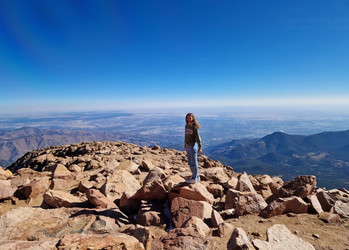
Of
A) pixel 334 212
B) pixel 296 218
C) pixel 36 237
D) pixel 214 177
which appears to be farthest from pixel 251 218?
pixel 36 237

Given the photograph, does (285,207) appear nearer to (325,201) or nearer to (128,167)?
(325,201)

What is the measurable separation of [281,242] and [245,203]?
2.40 meters

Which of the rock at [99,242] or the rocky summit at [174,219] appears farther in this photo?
the rocky summit at [174,219]

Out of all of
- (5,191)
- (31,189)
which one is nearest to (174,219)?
(31,189)

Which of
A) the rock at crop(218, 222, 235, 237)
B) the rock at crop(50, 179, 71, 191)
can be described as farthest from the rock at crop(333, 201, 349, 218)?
the rock at crop(50, 179, 71, 191)

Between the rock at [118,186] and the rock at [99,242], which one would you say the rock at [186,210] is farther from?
the rock at [118,186]

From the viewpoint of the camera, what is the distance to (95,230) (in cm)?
650

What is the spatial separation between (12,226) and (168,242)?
17.5ft

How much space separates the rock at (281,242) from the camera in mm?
5142

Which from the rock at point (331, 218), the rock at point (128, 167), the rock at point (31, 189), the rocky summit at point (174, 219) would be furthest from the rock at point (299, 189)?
the rock at point (31, 189)

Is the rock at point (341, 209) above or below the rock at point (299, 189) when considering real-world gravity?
below

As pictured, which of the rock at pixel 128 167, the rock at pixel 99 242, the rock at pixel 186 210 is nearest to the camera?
the rock at pixel 99 242

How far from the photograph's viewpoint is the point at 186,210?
23.8 feet

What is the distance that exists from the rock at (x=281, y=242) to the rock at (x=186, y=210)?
7.56 feet
